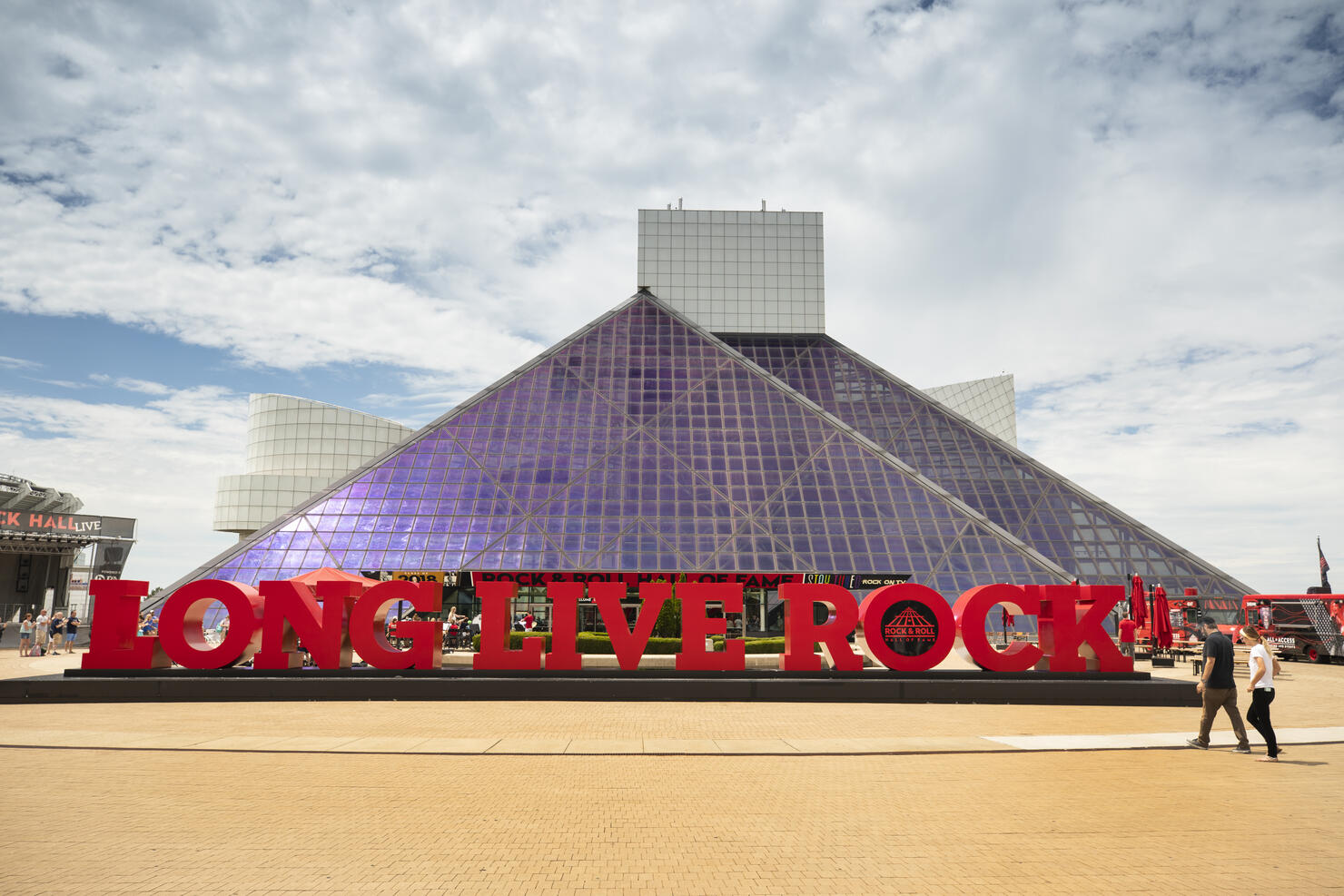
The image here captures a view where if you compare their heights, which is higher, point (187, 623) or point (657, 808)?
point (187, 623)

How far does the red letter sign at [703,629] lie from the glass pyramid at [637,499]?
12.1 m

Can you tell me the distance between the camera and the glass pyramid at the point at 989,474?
38.0m

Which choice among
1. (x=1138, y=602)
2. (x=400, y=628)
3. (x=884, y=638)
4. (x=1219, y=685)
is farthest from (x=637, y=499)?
(x=1219, y=685)

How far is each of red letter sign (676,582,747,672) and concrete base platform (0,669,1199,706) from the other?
0.95 meters

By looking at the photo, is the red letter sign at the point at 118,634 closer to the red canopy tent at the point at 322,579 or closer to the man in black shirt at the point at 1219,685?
the red canopy tent at the point at 322,579

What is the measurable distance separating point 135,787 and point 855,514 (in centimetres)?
2823

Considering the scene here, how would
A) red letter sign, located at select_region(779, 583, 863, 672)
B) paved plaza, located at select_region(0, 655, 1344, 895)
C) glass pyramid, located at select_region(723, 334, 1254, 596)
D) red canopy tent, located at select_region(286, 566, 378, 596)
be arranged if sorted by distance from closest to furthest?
paved plaza, located at select_region(0, 655, 1344, 895) → red letter sign, located at select_region(779, 583, 863, 672) → red canopy tent, located at select_region(286, 566, 378, 596) → glass pyramid, located at select_region(723, 334, 1254, 596)

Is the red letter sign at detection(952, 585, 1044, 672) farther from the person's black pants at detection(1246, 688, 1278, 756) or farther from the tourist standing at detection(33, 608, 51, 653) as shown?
the tourist standing at detection(33, 608, 51, 653)

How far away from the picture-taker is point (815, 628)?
19406 millimetres

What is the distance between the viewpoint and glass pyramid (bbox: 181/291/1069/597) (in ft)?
105

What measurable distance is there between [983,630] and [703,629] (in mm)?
6521

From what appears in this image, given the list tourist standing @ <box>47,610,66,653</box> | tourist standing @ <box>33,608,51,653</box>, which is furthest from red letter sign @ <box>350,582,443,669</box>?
tourist standing @ <box>47,610,66,653</box>

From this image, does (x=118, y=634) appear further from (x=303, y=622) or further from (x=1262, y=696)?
(x=1262, y=696)

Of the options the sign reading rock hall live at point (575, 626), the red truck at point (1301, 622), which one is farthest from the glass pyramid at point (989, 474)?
the sign reading rock hall live at point (575, 626)
